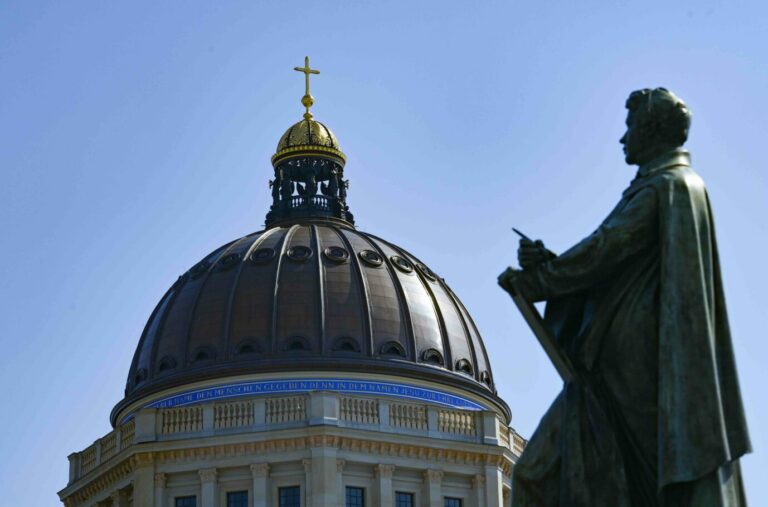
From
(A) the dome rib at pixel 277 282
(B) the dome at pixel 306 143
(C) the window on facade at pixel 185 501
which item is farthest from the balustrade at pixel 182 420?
(B) the dome at pixel 306 143

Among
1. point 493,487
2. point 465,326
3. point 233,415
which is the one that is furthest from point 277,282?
point 493,487

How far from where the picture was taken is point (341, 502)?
68.9 meters

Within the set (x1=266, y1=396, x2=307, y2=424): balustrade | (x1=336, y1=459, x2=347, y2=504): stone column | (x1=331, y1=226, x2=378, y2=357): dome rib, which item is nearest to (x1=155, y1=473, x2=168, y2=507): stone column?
(x1=266, y1=396, x2=307, y2=424): balustrade

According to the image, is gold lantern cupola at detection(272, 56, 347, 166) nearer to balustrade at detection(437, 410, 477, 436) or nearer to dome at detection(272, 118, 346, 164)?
dome at detection(272, 118, 346, 164)

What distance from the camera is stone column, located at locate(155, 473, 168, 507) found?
7038cm

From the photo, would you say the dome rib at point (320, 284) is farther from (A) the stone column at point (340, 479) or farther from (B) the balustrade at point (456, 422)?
(A) the stone column at point (340, 479)

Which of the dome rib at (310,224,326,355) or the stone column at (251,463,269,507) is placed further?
the dome rib at (310,224,326,355)

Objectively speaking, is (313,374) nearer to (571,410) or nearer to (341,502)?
(341,502)

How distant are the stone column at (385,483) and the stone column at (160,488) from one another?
777 cm

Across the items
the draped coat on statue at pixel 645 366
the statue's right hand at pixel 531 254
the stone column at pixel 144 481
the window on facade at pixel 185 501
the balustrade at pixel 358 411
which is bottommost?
the draped coat on statue at pixel 645 366

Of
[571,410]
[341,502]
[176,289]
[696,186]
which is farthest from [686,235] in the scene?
[176,289]

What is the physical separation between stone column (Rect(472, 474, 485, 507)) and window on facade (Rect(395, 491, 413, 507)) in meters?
2.42

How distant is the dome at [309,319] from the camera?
244ft

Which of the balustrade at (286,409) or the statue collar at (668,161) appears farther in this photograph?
the balustrade at (286,409)
